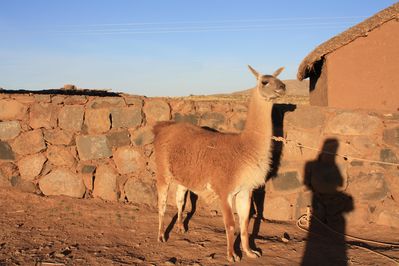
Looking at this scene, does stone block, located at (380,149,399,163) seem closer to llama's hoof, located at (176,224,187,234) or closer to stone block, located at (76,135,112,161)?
llama's hoof, located at (176,224,187,234)

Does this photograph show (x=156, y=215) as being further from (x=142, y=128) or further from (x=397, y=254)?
(x=397, y=254)

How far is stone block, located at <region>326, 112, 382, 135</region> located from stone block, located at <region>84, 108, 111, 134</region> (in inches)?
147

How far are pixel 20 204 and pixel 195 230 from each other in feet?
9.57

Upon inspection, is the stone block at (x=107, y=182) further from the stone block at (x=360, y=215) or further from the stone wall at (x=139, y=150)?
the stone block at (x=360, y=215)

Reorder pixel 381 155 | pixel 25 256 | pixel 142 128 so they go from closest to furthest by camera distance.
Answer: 1. pixel 25 256
2. pixel 381 155
3. pixel 142 128

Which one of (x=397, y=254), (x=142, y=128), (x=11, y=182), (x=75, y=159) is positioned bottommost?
(x=397, y=254)

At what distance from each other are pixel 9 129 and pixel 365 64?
7014 millimetres

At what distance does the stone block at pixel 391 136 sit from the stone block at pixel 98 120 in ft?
14.5


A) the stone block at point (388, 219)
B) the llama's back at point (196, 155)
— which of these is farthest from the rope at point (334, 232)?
the llama's back at point (196, 155)

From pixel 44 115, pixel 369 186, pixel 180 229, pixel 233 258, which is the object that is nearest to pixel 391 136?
pixel 369 186

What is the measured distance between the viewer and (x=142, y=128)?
6340mm

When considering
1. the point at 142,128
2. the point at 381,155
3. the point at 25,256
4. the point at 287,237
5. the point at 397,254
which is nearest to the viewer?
the point at 25,256

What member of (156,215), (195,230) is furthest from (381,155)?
(156,215)

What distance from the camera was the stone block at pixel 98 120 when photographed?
20.7ft
